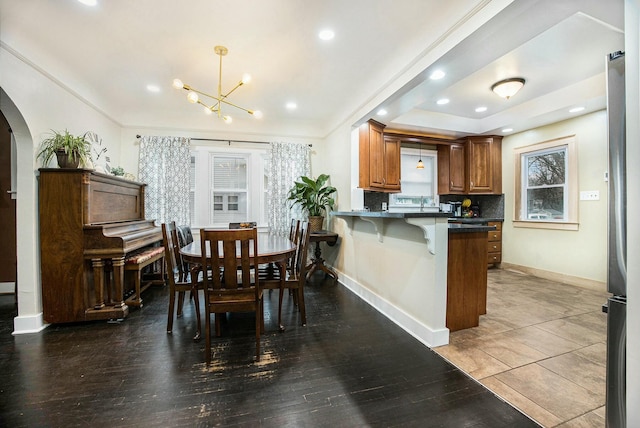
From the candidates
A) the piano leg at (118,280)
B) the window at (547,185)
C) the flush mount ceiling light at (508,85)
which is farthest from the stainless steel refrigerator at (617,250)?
the window at (547,185)

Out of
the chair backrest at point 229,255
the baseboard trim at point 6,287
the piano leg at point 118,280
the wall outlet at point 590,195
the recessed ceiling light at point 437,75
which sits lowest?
the baseboard trim at point 6,287

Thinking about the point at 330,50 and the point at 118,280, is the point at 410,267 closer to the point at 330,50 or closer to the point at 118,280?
the point at 330,50

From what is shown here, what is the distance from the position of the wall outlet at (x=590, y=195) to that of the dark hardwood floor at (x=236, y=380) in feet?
12.0

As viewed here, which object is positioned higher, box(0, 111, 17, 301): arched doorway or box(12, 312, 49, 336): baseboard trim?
box(0, 111, 17, 301): arched doorway

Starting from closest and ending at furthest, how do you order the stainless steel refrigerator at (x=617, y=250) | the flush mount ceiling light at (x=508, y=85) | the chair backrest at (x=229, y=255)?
the stainless steel refrigerator at (x=617, y=250) < the chair backrest at (x=229, y=255) < the flush mount ceiling light at (x=508, y=85)

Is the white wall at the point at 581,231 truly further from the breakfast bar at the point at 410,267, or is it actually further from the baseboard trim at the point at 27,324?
the baseboard trim at the point at 27,324

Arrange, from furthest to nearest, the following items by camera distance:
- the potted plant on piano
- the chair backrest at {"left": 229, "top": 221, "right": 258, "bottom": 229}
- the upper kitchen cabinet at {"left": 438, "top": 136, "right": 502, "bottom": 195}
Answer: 1. the upper kitchen cabinet at {"left": 438, "top": 136, "right": 502, "bottom": 195}
2. the chair backrest at {"left": 229, "top": 221, "right": 258, "bottom": 229}
3. the potted plant on piano

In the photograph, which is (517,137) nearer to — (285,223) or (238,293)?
(285,223)

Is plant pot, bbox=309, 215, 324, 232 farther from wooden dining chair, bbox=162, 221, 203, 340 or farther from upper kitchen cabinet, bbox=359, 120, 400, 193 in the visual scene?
wooden dining chair, bbox=162, 221, 203, 340

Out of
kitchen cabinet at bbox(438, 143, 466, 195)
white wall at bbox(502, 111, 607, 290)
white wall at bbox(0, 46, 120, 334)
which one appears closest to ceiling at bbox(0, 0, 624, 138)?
white wall at bbox(0, 46, 120, 334)

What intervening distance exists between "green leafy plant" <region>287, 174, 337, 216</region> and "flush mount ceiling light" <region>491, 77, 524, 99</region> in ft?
8.40

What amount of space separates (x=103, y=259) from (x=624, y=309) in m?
3.80

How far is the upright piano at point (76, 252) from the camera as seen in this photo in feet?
8.14

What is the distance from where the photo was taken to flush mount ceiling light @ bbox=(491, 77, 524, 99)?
316 centimetres
